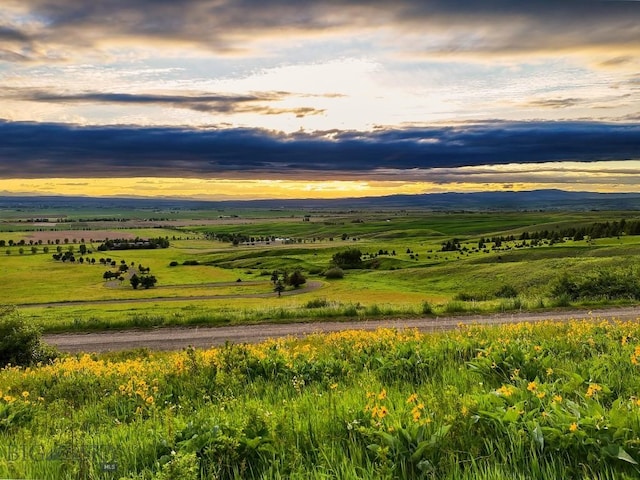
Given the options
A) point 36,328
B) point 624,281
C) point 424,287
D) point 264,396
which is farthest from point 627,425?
point 424,287

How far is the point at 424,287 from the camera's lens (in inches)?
3034

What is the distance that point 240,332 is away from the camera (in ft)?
84.5

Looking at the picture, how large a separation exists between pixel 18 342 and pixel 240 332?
36.9 feet

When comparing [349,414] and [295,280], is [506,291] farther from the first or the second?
[349,414]

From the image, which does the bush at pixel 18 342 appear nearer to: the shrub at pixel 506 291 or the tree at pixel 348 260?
the shrub at pixel 506 291

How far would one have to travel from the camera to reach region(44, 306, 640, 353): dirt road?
939 inches

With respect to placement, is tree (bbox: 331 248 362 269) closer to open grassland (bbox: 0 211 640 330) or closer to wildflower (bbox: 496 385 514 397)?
open grassland (bbox: 0 211 640 330)

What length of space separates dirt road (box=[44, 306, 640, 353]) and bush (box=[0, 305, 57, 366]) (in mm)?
6107

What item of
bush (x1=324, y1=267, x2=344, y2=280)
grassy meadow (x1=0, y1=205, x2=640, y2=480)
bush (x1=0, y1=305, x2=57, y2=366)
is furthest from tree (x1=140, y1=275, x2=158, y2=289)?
grassy meadow (x1=0, y1=205, x2=640, y2=480)

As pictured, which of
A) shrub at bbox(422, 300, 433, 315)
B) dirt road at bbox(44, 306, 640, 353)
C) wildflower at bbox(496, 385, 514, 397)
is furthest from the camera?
shrub at bbox(422, 300, 433, 315)

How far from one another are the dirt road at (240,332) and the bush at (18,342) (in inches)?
240

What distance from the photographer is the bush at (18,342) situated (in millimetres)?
16312

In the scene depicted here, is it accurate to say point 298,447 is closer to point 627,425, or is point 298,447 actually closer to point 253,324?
point 627,425

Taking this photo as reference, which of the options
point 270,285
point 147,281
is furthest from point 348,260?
point 147,281
